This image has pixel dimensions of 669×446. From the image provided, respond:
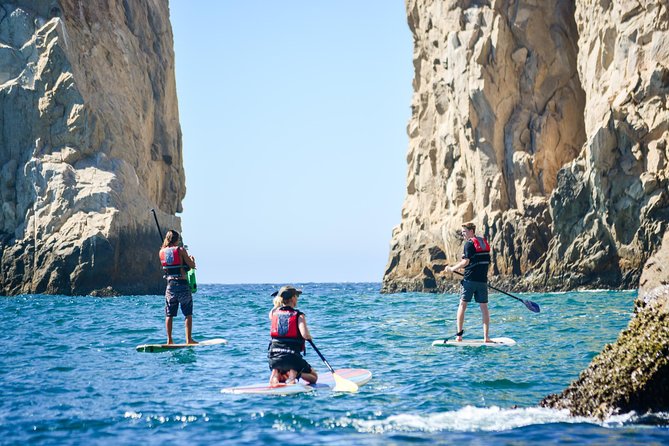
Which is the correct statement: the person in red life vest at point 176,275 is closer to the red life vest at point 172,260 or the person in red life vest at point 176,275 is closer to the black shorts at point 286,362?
the red life vest at point 172,260

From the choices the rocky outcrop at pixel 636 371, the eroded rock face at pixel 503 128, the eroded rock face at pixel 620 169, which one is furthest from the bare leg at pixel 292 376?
the eroded rock face at pixel 503 128

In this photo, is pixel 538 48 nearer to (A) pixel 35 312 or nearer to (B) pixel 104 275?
(B) pixel 104 275

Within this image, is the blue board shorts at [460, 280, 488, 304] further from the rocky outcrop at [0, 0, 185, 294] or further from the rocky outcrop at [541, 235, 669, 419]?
the rocky outcrop at [0, 0, 185, 294]

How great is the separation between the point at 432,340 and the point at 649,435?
9436 millimetres

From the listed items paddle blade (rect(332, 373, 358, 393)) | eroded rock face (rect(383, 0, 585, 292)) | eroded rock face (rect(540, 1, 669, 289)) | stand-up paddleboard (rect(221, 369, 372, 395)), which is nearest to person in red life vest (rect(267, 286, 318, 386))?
stand-up paddleboard (rect(221, 369, 372, 395))

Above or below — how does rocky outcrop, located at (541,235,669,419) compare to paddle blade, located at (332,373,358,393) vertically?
above

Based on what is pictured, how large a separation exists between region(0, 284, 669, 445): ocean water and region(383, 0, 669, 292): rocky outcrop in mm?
22879

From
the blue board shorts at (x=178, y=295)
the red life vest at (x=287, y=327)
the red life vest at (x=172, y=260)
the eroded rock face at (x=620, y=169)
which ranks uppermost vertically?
the eroded rock face at (x=620, y=169)

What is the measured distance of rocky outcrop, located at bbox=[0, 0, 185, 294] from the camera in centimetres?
5122

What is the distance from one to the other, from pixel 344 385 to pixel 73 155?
1860 inches

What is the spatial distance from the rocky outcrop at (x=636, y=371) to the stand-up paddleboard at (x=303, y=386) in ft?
11.4

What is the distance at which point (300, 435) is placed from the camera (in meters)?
8.71

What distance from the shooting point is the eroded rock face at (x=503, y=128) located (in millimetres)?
50844

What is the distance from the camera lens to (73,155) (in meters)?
55.3
